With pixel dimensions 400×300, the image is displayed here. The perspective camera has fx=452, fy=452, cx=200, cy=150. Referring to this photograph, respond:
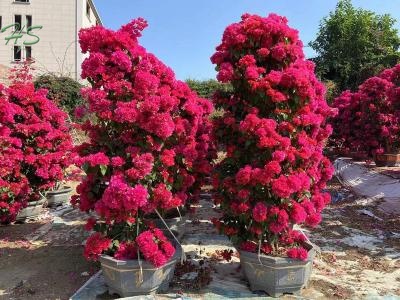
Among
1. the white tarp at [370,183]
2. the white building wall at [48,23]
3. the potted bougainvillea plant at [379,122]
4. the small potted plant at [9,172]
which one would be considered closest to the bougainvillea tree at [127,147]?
the small potted plant at [9,172]

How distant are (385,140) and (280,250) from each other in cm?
752

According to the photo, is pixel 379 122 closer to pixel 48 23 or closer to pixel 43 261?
pixel 43 261

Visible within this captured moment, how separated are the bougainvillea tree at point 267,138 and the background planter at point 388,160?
6.77m

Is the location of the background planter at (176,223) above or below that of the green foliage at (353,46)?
below

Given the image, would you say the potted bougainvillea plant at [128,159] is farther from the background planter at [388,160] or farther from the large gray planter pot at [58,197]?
the background planter at [388,160]

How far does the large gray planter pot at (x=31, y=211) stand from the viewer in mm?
6727

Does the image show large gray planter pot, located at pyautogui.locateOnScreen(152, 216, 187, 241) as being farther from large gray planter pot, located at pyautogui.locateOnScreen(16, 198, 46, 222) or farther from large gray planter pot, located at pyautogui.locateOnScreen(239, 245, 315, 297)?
large gray planter pot, located at pyautogui.locateOnScreen(16, 198, 46, 222)

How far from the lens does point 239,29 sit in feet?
13.5

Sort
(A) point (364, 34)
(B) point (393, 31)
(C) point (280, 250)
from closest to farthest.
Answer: (C) point (280, 250) < (A) point (364, 34) < (B) point (393, 31)

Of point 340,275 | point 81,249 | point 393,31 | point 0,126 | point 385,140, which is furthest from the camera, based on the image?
point 393,31

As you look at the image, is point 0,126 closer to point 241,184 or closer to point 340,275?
point 241,184

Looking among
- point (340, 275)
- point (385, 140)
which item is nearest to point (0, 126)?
point (340, 275)

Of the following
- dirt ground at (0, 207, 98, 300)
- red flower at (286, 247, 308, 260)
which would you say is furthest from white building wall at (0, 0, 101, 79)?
red flower at (286, 247, 308, 260)

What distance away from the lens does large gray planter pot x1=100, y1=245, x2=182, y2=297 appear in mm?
3734
